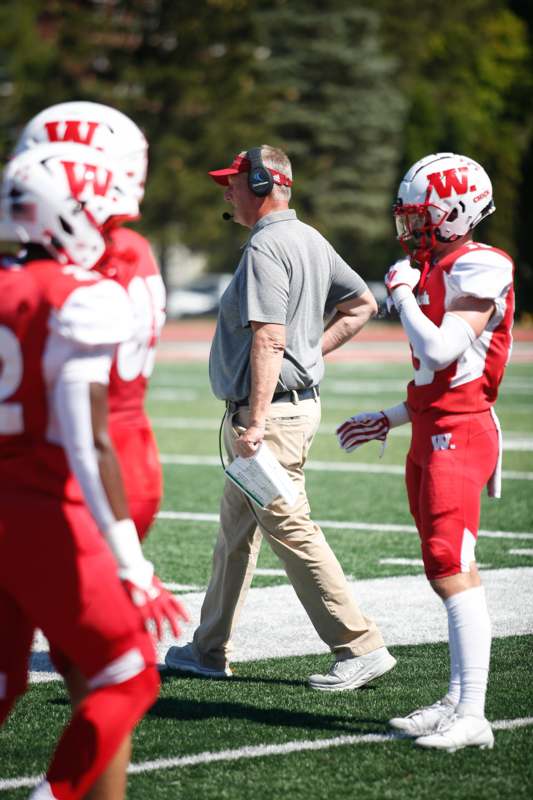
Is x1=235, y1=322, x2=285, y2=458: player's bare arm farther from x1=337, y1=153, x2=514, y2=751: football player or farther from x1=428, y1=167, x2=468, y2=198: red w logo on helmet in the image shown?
x1=428, y1=167, x2=468, y2=198: red w logo on helmet

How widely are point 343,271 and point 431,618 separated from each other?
1801 millimetres

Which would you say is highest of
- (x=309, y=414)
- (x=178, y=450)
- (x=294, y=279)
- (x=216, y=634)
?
(x=294, y=279)

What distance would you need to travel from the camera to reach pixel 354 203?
53.8 metres

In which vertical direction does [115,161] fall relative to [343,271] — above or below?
above

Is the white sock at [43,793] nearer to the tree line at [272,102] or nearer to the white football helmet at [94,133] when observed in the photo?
the white football helmet at [94,133]

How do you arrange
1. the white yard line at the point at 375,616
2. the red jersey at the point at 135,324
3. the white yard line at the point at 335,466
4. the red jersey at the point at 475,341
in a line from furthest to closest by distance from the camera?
1. the white yard line at the point at 335,466
2. the white yard line at the point at 375,616
3. the red jersey at the point at 475,341
4. the red jersey at the point at 135,324

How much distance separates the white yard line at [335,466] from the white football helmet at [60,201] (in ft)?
26.8

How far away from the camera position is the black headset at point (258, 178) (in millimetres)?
5402

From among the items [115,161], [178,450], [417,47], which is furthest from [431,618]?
[417,47]

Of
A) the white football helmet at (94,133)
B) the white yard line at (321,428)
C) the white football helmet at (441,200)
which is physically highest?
the white football helmet at (94,133)

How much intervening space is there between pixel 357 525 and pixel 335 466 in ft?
10.0

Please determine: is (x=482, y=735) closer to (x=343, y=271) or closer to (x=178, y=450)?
(x=343, y=271)

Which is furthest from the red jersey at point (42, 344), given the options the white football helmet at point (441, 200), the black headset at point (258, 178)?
the black headset at point (258, 178)

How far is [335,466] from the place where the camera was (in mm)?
12047
